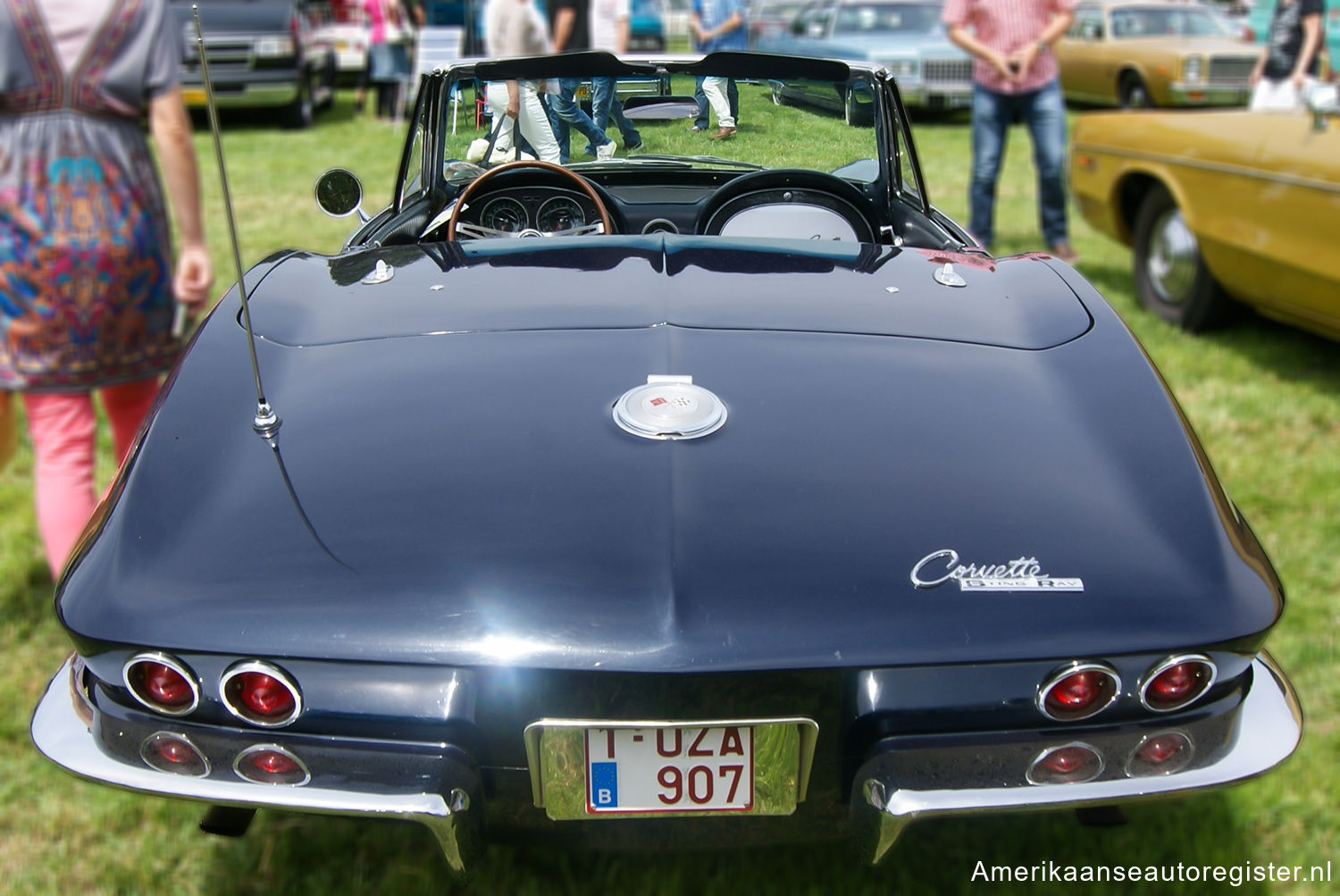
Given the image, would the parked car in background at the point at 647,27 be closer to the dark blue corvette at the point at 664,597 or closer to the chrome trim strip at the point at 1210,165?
the chrome trim strip at the point at 1210,165

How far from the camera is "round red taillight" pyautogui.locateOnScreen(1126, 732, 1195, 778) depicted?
1.53 meters

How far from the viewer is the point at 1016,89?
6.12 m

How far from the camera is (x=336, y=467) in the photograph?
5.44ft

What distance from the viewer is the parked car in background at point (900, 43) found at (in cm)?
1198

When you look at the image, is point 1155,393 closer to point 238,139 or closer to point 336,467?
point 336,467

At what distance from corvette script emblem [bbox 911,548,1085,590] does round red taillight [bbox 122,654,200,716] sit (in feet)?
3.03

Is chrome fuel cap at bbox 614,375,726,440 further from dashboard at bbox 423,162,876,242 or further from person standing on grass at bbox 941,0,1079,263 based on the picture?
person standing on grass at bbox 941,0,1079,263

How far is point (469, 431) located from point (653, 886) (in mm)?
936

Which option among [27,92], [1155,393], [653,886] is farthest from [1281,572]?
[27,92]

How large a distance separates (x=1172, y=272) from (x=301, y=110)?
9.51 meters

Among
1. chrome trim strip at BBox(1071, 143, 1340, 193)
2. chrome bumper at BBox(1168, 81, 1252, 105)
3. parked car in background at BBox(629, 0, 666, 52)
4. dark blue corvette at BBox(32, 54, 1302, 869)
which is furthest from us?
parked car in background at BBox(629, 0, 666, 52)

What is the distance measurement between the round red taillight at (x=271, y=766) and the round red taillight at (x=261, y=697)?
0.04m

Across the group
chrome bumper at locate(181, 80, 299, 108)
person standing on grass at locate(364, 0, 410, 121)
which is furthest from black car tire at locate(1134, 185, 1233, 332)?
chrome bumper at locate(181, 80, 299, 108)

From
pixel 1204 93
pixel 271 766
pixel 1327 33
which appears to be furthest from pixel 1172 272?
pixel 1204 93
